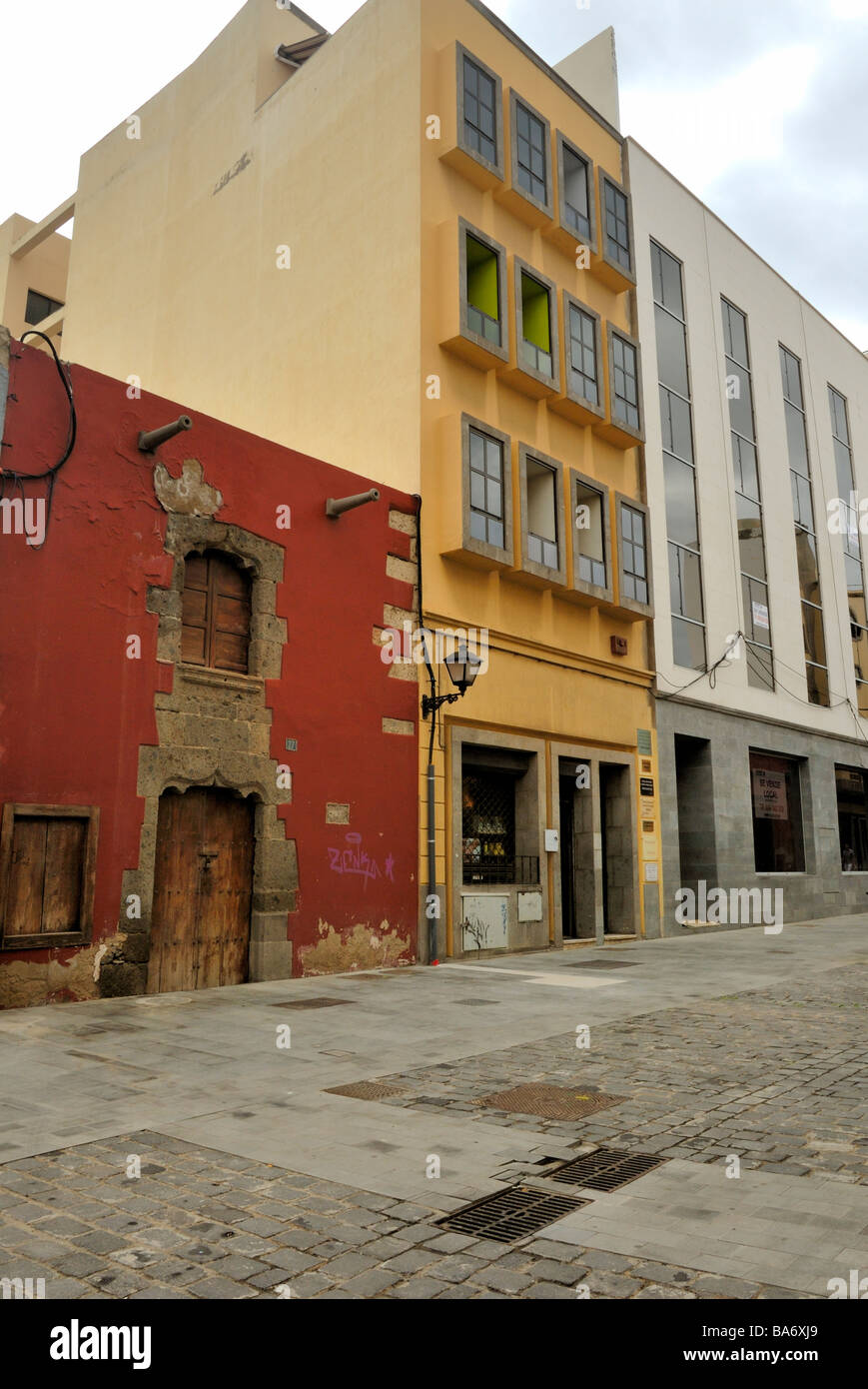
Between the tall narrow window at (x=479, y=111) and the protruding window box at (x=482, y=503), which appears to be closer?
the protruding window box at (x=482, y=503)

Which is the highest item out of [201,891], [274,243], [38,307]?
[38,307]

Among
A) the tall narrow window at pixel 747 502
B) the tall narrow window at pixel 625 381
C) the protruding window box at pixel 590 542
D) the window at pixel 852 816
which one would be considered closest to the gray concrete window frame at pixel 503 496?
the protruding window box at pixel 590 542

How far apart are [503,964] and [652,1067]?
6650mm

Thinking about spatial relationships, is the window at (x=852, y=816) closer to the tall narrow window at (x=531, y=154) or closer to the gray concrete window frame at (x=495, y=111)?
the tall narrow window at (x=531, y=154)

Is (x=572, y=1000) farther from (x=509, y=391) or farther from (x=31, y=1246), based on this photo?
(x=509, y=391)

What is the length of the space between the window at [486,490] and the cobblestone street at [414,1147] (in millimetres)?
7732

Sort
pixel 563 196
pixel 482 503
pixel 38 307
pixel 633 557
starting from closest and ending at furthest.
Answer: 1. pixel 482 503
2. pixel 633 557
3. pixel 563 196
4. pixel 38 307

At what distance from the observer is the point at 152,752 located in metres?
10.4

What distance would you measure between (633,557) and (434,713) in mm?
6601

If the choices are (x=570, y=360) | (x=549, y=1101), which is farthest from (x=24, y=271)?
(x=549, y=1101)

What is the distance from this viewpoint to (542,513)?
17.0m

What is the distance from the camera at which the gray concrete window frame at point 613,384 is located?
18.4 m

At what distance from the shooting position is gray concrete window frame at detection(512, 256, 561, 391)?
16.3 m

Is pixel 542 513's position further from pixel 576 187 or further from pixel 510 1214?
pixel 510 1214
